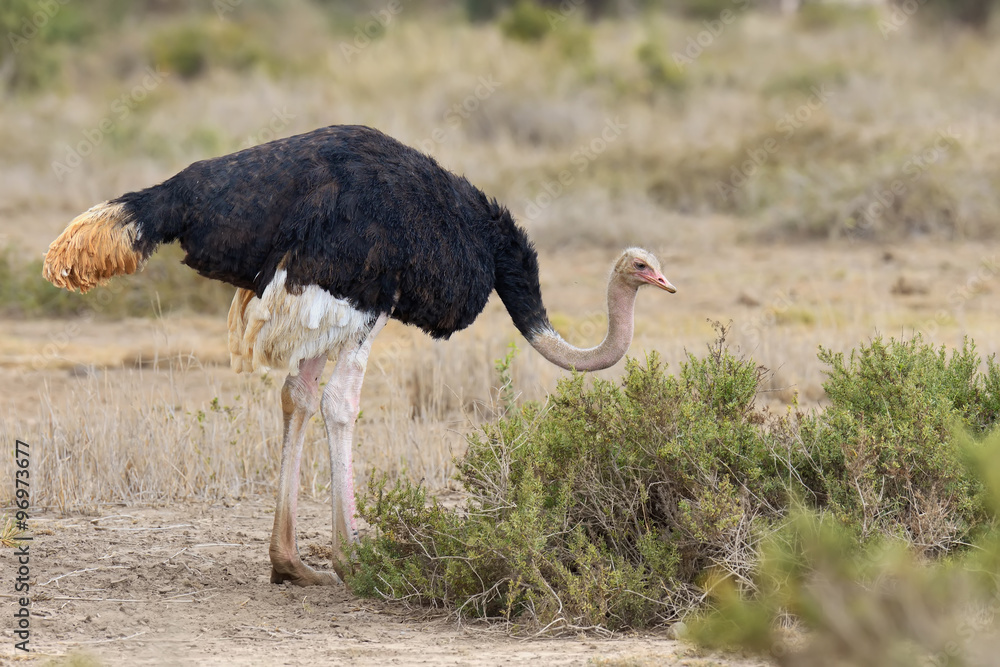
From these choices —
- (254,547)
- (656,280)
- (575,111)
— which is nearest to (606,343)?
(656,280)

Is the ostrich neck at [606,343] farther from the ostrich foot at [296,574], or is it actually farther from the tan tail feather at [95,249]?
the tan tail feather at [95,249]

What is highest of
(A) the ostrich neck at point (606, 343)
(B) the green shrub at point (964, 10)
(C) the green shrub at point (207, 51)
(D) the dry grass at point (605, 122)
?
(B) the green shrub at point (964, 10)

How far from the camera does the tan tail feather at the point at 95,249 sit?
5133 mm

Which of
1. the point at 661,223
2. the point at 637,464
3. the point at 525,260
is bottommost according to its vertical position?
the point at 637,464

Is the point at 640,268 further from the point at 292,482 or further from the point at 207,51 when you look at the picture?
the point at 207,51

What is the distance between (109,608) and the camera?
508 centimetres

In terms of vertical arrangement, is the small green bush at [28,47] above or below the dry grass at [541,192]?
above

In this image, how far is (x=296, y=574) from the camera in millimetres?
5395

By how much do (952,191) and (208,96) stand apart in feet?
43.8

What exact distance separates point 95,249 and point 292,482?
1.22 metres

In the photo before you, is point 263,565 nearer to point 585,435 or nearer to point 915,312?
point 585,435

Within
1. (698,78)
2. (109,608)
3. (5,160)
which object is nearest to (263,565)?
(109,608)

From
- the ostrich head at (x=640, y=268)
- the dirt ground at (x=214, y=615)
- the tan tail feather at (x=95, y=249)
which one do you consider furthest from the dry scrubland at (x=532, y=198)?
the tan tail feather at (x=95, y=249)

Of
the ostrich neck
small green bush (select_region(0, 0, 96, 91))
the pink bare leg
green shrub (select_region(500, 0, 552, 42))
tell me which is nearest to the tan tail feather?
the pink bare leg
